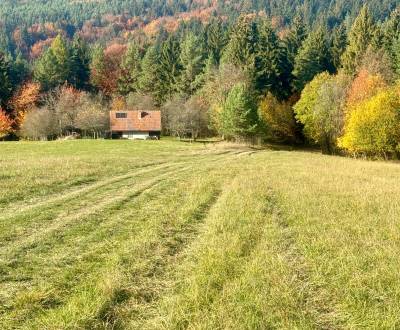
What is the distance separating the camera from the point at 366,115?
166 ft

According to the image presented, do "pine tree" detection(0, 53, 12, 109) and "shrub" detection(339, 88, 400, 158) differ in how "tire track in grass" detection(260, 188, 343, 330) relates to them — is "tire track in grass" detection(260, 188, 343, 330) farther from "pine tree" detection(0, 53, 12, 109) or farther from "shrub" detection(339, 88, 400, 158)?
"pine tree" detection(0, 53, 12, 109)

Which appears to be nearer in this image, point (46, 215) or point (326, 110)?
point (46, 215)

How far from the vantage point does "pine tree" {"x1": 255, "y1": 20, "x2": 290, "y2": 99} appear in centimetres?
8212

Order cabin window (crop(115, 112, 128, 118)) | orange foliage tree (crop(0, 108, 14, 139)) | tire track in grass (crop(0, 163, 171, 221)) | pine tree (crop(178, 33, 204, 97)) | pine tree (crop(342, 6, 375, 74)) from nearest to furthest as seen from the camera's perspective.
Result: tire track in grass (crop(0, 163, 171, 221)), pine tree (crop(342, 6, 375, 74)), cabin window (crop(115, 112, 128, 118)), orange foliage tree (crop(0, 108, 14, 139)), pine tree (crop(178, 33, 204, 97))

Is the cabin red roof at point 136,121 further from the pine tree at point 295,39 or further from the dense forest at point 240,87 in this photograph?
the pine tree at point 295,39

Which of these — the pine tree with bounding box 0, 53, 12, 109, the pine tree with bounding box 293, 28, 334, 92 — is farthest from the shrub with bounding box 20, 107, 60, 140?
the pine tree with bounding box 293, 28, 334, 92

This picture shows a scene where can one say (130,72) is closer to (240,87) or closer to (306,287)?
(240,87)

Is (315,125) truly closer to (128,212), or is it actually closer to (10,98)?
(128,212)

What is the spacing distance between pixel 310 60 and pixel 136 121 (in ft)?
120

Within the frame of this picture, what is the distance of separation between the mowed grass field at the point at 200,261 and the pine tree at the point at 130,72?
84.7 meters

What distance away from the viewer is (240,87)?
64500 millimetres

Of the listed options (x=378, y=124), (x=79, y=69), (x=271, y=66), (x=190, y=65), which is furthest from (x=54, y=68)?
(x=378, y=124)

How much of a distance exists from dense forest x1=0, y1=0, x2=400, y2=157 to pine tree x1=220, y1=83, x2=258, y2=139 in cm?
16

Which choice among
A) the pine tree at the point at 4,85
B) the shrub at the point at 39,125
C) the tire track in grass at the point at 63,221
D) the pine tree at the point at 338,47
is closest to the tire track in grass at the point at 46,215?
the tire track in grass at the point at 63,221
